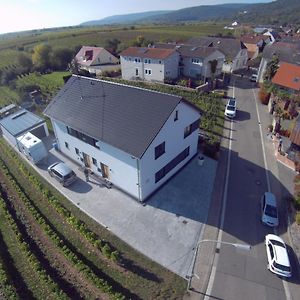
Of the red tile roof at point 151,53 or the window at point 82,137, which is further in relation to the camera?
the red tile roof at point 151,53

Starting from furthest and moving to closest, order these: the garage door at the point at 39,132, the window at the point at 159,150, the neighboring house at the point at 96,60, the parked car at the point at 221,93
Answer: the neighboring house at the point at 96,60
the parked car at the point at 221,93
the garage door at the point at 39,132
the window at the point at 159,150

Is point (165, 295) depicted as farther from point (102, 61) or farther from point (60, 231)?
point (102, 61)

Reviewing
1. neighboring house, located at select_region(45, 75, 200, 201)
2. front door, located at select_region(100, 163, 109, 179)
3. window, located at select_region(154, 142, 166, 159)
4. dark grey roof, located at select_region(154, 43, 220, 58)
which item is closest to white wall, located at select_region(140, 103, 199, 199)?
neighboring house, located at select_region(45, 75, 200, 201)

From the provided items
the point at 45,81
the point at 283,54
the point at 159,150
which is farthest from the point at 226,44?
the point at 159,150

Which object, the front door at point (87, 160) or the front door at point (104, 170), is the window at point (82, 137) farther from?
the front door at point (104, 170)

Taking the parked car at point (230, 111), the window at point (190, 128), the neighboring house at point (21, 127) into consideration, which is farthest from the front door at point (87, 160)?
the parked car at point (230, 111)

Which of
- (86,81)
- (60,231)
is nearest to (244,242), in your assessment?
(60,231)
